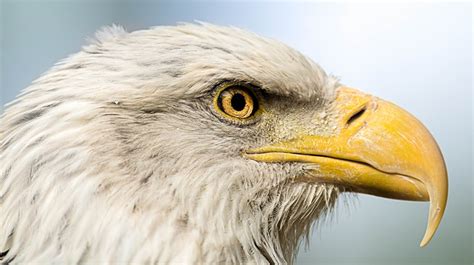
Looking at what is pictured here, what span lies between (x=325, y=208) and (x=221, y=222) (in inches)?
20.6

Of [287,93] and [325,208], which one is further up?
[287,93]

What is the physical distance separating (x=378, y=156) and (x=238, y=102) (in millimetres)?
571

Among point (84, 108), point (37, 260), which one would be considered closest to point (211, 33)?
point (84, 108)

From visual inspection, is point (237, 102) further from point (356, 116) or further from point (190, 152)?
point (356, 116)

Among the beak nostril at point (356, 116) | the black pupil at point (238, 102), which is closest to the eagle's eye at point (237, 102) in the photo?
the black pupil at point (238, 102)

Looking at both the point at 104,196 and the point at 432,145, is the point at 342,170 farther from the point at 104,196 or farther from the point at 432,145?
the point at 104,196

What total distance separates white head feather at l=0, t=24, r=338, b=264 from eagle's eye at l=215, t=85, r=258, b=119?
5 centimetres

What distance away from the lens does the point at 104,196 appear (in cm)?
281

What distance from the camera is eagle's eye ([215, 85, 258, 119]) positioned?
3041 mm

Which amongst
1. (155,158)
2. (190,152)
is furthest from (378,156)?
(155,158)

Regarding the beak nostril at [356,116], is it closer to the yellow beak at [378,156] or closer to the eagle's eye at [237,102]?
the yellow beak at [378,156]

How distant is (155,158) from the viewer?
290 cm

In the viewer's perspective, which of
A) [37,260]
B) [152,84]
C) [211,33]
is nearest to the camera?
[37,260]

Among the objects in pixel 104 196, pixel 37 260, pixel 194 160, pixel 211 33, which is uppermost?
pixel 211 33
